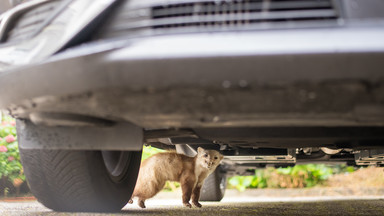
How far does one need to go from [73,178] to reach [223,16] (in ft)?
4.26

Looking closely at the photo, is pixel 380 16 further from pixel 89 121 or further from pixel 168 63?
pixel 89 121

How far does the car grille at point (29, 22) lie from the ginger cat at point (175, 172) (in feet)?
7.17

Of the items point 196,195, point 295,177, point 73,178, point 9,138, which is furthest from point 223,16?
point 295,177

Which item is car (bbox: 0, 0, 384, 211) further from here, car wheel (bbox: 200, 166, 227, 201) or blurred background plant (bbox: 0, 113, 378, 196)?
blurred background plant (bbox: 0, 113, 378, 196)

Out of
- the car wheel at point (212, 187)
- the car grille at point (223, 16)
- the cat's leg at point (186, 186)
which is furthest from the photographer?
the car wheel at point (212, 187)

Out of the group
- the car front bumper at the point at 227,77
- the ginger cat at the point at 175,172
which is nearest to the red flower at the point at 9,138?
the ginger cat at the point at 175,172

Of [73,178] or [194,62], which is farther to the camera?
[73,178]

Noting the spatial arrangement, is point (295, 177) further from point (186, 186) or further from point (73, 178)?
point (73, 178)

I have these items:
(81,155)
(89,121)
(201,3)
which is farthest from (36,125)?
(201,3)

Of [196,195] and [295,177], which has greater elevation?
[196,195]

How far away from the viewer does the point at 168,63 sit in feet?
3.67

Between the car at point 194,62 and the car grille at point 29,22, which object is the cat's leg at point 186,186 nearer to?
the car at point 194,62

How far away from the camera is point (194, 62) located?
110cm

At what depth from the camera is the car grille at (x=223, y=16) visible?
46.9 inches
